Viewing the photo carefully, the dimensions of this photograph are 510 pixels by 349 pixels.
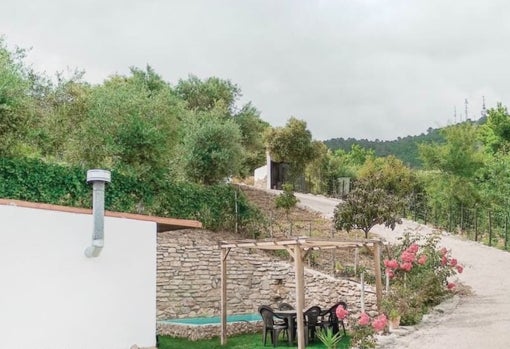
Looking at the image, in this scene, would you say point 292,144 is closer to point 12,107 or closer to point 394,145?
point 12,107

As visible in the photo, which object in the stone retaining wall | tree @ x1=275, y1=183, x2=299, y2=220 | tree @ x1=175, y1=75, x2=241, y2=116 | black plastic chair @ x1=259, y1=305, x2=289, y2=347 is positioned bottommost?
the stone retaining wall

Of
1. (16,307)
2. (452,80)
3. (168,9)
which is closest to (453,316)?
(16,307)

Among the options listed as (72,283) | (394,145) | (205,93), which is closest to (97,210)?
(72,283)

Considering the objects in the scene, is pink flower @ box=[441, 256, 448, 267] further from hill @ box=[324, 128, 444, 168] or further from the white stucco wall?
hill @ box=[324, 128, 444, 168]

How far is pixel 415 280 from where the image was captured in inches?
626

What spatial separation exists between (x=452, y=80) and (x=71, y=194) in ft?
65.8

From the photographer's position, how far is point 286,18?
19578mm

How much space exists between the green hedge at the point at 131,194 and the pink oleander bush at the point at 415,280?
6706 mm

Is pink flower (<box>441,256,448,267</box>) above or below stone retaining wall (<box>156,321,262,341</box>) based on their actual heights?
above

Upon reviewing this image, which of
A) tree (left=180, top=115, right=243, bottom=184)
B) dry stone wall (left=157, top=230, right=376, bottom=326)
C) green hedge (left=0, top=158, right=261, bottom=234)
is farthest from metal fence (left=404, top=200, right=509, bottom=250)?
tree (left=180, top=115, right=243, bottom=184)

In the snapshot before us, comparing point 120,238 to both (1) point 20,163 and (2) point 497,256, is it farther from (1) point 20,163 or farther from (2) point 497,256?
(2) point 497,256

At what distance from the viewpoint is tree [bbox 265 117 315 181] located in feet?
124

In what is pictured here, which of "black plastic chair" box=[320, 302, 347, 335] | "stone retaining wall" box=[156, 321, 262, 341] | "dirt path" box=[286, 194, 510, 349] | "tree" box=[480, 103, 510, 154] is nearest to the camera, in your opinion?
"dirt path" box=[286, 194, 510, 349]

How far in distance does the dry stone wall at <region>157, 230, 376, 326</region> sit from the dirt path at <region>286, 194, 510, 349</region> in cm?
311
